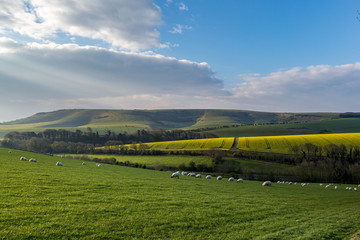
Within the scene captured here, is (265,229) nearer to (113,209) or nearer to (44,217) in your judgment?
(113,209)

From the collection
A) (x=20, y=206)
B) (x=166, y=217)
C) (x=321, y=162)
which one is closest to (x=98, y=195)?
(x=20, y=206)

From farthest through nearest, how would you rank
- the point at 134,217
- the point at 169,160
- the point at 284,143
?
the point at 284,143, the point at 169,160, the point at 134,217

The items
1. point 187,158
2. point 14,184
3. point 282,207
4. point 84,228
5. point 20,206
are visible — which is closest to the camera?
point 84,228

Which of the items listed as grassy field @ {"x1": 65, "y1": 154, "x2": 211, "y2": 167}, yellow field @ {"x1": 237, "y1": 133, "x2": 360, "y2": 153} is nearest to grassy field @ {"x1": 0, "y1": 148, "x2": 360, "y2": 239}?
grassy field @ {"x1": 65, "y1": 154, "x2": 211, "y2": 167}

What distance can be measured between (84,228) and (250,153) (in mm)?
85738

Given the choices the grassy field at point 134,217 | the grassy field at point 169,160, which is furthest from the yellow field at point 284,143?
the grassy field at point 134,217

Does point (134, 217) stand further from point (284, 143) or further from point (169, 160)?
point (284, 143)

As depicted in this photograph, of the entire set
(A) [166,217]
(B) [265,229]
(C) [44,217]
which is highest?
(C) [44,217]

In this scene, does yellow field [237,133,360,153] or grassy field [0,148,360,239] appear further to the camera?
yellow field [237,133,360,153]

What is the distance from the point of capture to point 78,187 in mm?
17562

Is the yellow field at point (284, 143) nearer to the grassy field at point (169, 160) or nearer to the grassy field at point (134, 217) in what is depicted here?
the grassy field at point (169, 160)

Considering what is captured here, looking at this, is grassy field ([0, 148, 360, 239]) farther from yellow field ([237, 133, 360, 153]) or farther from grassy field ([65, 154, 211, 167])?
yellow field ([237, 133, 360, 153])

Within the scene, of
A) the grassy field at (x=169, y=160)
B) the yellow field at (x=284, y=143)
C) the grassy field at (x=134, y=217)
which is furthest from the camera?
the yellow field at (x=284, y=143)

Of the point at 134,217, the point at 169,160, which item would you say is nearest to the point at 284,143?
the point at 169,160
